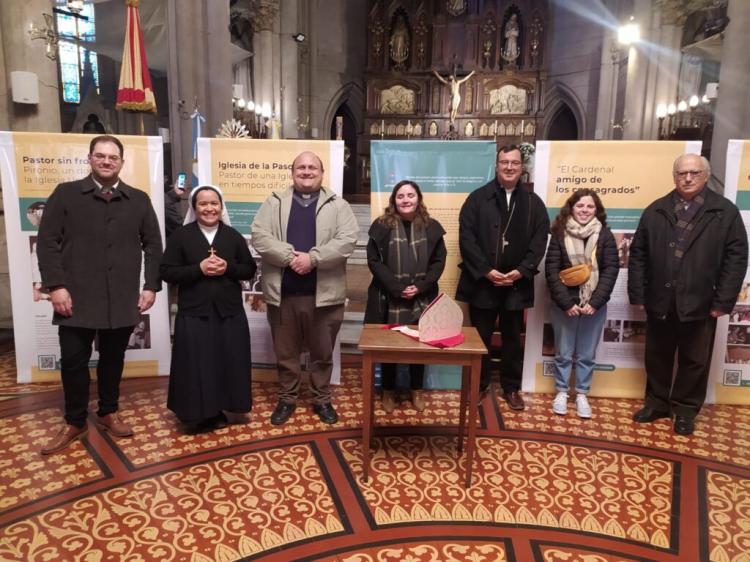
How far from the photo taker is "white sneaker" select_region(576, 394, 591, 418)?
11.8ft

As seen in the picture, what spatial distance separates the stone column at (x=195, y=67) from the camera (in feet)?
23.0

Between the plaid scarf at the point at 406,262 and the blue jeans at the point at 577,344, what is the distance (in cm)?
108

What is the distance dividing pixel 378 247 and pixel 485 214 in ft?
2.54

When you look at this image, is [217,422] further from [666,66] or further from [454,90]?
[454,90]

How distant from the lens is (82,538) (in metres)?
2.25

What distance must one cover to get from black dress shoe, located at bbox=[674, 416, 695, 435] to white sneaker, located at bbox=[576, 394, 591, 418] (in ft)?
1.77

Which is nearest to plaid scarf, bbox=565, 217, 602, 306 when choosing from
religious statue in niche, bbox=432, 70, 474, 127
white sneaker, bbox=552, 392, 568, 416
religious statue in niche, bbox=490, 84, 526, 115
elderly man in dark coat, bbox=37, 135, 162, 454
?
white sneaker, bbox=552, 392, 568, 416

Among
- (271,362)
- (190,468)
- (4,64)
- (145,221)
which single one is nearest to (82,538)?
(190,468)

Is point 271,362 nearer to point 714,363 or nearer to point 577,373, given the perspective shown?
point 577,373

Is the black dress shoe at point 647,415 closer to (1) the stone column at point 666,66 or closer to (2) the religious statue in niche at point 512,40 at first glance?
(1) the stone column at point 666,66

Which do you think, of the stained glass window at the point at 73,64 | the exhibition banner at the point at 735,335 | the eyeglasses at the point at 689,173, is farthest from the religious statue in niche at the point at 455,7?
the eyeglasses at the point at 689,173

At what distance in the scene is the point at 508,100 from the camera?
14.5 metres

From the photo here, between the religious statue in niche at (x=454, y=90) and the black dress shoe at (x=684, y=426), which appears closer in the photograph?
the black dress shoe at (x=684, y=426)

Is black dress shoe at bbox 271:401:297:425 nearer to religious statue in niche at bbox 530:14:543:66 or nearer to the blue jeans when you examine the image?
the blue jeans
